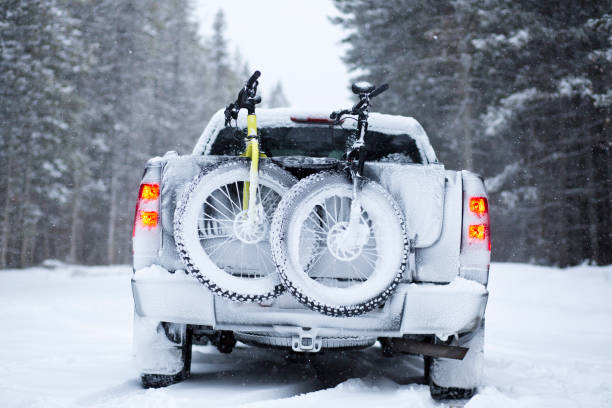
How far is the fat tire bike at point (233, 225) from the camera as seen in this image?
315cm

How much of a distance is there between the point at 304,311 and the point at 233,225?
0.67 metres

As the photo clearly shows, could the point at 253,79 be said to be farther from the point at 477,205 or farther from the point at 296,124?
the point at 477,205

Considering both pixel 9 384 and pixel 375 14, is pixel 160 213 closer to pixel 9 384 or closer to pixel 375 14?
pixel 9 384

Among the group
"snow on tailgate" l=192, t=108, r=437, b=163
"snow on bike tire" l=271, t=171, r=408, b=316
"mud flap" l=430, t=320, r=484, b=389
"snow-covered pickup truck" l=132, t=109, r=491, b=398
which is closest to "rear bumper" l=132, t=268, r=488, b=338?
"snow-covered pickup truck" l=132, t=109, r=491, b=398

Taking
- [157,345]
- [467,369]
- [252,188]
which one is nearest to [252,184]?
[252,188]

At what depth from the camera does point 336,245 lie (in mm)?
3184

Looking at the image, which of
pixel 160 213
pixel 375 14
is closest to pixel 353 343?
pixel 160 213

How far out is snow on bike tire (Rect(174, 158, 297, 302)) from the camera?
10.3 feet

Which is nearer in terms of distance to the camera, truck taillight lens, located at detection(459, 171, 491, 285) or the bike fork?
the bike fork

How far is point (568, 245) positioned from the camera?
1838 cm

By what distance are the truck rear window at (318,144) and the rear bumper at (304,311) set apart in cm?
198

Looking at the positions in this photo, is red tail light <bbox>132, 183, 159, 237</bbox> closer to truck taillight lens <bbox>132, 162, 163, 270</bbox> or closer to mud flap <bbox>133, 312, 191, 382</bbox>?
truck taillight lens <bbox>132, 162, 163, 270</bbox>

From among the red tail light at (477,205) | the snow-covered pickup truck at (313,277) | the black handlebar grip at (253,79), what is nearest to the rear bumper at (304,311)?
the snow-covered pickup truck at (313,277)

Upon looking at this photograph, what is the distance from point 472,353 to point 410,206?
1139 millimetres
